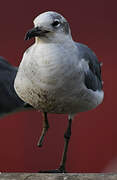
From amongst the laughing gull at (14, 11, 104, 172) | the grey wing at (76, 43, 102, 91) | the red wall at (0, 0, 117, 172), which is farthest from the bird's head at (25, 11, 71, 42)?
the red wall at (0, 0, 117, 172)

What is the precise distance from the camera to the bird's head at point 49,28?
144cm

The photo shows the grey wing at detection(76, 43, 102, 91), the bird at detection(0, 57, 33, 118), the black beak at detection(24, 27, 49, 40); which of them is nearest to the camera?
the black beak at detection(24, 27, 49, 40)

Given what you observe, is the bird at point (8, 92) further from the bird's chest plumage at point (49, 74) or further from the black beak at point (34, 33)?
the black beak at point (34, 33)

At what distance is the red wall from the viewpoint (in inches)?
116

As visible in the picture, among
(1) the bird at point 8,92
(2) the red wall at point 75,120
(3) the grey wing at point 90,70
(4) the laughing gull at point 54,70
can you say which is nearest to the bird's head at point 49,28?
(4) the laughing gull at point 54,70

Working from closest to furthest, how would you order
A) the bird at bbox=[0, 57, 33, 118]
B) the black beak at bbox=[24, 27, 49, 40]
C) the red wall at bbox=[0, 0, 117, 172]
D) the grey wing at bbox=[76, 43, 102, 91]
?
the black beak at bbox=[24, 27, 49, 40]
the grey wing at bbox=[76, 43, 102, 91]
the bird at bbox=[0, 57, 33, 118]
the red wall at bbox=[0, 0, 117, 172]

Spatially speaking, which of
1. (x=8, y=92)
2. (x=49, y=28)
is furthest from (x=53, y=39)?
(x=8, y=92)

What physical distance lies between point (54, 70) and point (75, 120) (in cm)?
149

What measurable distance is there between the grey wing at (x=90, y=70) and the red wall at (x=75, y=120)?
118cm

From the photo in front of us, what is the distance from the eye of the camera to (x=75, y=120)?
295 cm

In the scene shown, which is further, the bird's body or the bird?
the bird

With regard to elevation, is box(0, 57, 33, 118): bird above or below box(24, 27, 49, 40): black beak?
below

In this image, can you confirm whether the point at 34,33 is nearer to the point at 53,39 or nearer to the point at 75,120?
the point at 53,39

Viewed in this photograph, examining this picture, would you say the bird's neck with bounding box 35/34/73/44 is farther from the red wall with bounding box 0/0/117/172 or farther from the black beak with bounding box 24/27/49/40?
the red wall with bounding box 0/0/117/172
